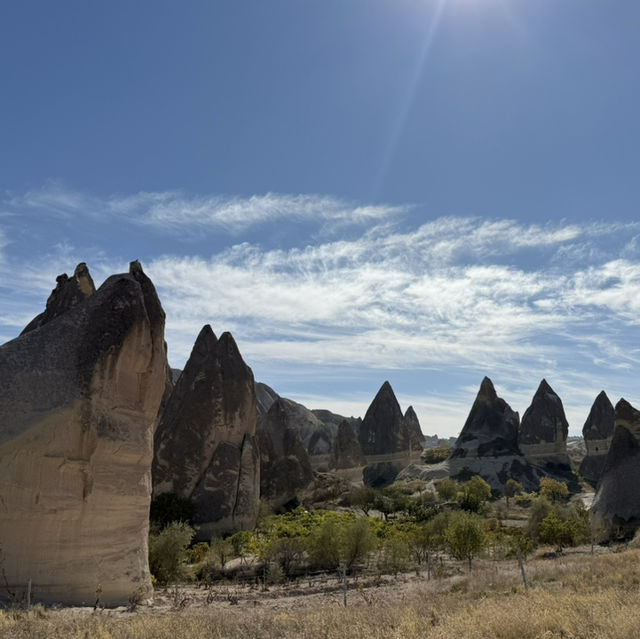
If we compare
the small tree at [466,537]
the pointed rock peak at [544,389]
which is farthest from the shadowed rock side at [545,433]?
the small tree at [466,537]

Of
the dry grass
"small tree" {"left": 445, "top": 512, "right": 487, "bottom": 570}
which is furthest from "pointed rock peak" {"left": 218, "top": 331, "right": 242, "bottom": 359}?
the dry grass

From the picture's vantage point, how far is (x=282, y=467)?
3603 cm

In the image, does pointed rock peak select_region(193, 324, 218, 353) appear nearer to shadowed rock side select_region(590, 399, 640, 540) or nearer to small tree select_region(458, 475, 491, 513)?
small tree select_region(458, 475, 491, 513)

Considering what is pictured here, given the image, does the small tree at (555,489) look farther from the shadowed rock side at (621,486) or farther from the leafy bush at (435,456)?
the leafy bush at (435,456)

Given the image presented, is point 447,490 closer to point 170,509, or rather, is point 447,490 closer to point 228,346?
point 228,346

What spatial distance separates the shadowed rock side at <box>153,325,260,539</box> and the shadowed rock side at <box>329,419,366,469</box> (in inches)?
941

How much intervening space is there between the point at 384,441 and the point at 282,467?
2667 centimetres

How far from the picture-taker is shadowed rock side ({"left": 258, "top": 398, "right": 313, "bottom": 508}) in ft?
114

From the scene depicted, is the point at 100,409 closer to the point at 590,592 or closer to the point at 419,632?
the point at 419,632

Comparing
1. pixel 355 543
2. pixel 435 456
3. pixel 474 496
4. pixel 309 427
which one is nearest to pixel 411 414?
pixel 309 427

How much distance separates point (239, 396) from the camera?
99.0 feet

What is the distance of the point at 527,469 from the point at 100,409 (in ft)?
153

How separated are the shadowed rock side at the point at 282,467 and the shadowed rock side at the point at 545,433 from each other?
27705mm

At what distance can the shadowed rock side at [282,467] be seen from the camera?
114 ft
